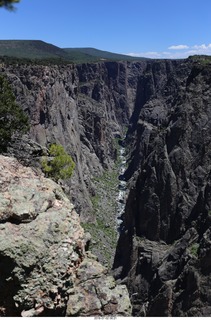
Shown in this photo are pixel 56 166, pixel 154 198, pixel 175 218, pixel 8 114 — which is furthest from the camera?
pixel 154 198

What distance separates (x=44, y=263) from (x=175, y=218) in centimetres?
7408

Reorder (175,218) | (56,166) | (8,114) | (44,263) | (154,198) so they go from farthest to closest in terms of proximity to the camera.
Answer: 1. (154,198)
2. (175,218)
3. (56,166)
4. (8,114)
5. (44,263)

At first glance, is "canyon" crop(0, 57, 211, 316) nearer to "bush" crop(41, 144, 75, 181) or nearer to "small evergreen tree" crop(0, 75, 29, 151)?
"bush" crop(41, 144, 75, 181)

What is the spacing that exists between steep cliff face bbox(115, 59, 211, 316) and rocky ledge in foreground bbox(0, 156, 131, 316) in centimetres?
4264

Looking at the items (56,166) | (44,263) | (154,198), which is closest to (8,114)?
(56,166)

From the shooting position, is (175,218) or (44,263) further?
(175,218)

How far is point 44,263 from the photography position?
22.2m

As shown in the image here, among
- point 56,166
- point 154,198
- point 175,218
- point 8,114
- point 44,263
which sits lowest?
A: point 175,218

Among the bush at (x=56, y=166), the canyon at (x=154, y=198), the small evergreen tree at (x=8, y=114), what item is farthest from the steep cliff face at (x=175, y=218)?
the small evergreen tree at (x=8, y=114)

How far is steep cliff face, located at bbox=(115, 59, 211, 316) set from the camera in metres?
68.8

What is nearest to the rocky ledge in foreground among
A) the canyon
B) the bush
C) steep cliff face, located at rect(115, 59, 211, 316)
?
the canyon

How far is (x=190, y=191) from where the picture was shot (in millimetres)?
93375

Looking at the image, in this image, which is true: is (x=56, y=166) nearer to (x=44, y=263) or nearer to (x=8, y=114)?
(x=8, y=114)

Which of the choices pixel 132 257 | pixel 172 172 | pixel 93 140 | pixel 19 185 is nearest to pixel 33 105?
pixel 172 172
